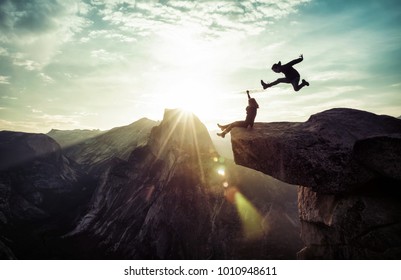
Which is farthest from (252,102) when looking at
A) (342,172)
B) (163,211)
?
(163,211)

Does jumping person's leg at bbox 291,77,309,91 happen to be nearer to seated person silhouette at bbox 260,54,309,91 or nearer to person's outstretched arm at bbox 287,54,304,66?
seated person silhouette at bbox 260,54,309,91

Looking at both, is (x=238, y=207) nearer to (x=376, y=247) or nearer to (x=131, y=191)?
(x=131, y=191)

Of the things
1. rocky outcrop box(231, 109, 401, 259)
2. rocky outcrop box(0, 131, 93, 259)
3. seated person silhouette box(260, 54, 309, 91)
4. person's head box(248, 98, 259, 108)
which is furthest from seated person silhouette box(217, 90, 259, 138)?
rocky outcrop box(0, 131, 93, 259)

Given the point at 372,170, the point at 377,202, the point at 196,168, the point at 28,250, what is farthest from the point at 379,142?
the point at 28,250

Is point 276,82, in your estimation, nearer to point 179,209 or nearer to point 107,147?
point 179,209

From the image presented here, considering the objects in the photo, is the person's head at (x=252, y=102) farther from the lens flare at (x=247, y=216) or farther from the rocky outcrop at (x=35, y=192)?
the rocky outcrop at (x=35, y=192)

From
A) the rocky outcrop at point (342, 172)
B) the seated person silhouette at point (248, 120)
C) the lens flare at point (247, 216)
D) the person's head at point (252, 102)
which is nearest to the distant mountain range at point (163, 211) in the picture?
the lens flare at point (247, 216)
